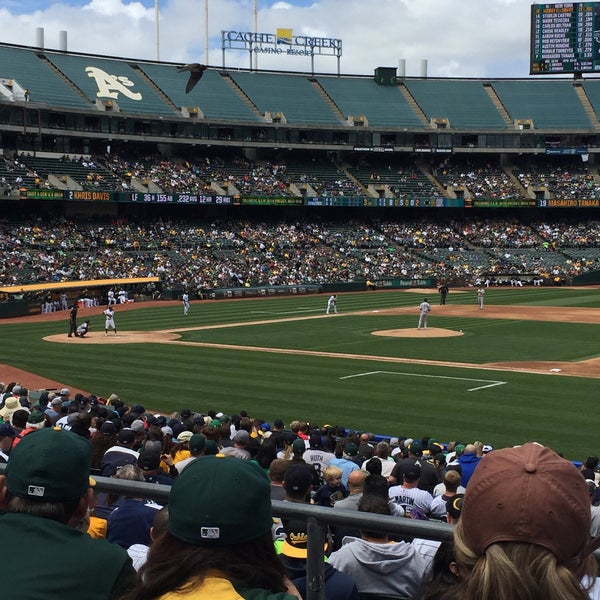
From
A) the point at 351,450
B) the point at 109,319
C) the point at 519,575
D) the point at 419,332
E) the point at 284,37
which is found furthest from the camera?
the point at 284,37

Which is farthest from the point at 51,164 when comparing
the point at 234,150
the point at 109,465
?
the point at 109,465

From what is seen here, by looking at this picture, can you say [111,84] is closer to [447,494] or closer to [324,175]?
[324,175]

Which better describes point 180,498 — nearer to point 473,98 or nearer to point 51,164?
point 51,164

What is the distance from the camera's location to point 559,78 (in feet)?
335

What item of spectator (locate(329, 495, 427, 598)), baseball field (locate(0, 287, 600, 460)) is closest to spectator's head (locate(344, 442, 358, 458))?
baseball field (locate(0, 287, 600, 460))

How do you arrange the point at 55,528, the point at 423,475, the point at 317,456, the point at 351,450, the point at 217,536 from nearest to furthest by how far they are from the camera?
the point at 217,536, the point at 55,528, the point at 423,475, the point at 317,456, the point at 351,450

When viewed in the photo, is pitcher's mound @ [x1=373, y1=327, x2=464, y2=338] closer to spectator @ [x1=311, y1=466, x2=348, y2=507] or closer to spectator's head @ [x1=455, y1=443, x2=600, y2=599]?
spectator @ [x1=311, y1=466, x2=348, y2=507]

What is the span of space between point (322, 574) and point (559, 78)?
108 metres

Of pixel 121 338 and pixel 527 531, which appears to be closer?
pixel 527 531

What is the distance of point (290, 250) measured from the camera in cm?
7812

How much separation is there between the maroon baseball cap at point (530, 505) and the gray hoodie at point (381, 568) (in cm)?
242

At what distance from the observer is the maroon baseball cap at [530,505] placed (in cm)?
242

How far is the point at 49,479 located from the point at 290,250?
7486cm

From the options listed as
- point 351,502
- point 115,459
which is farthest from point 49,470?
point 115,459
